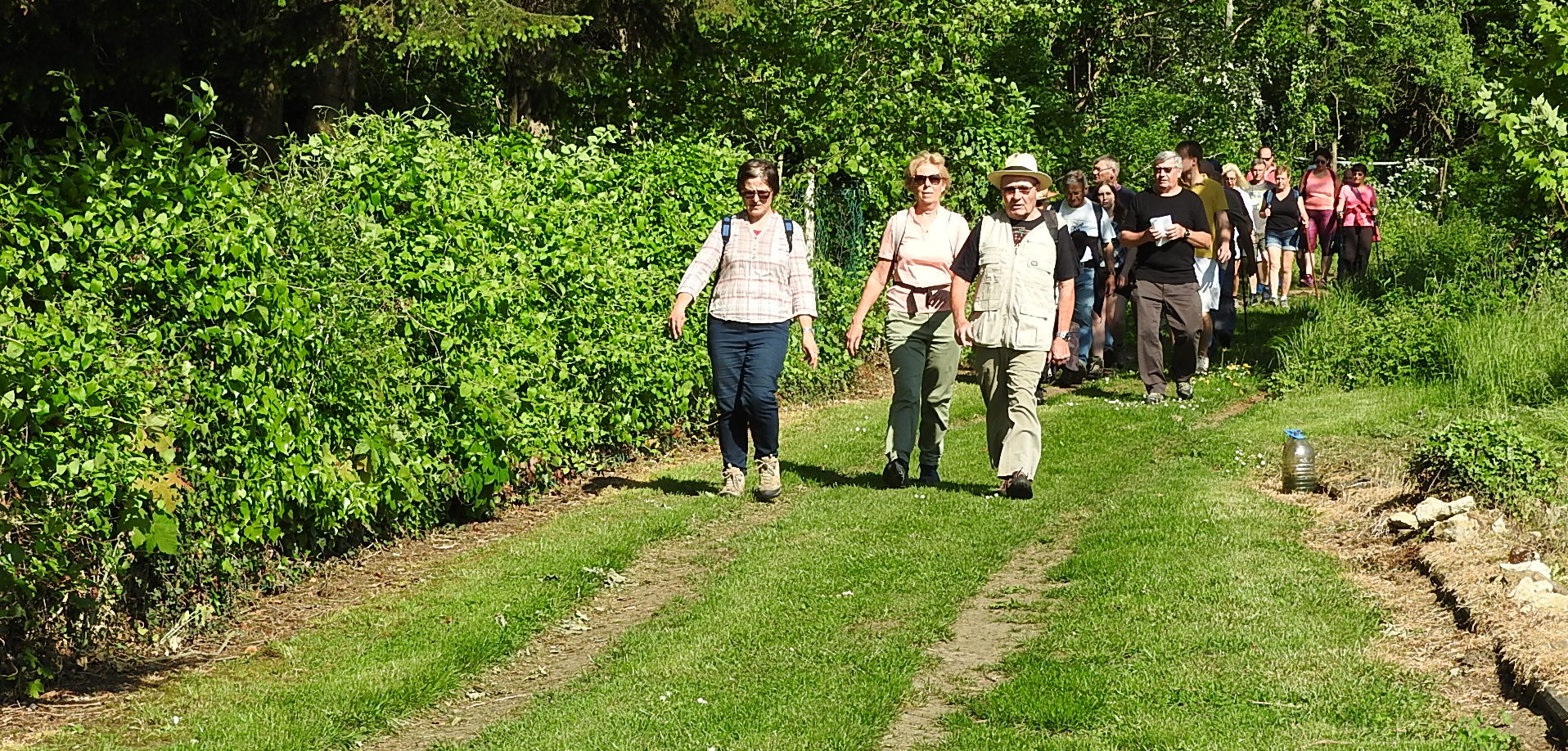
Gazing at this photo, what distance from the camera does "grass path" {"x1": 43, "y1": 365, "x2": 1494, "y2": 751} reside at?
19.8 feet

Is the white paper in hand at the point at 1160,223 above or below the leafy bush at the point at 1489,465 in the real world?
above

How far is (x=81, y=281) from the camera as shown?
6.55 m

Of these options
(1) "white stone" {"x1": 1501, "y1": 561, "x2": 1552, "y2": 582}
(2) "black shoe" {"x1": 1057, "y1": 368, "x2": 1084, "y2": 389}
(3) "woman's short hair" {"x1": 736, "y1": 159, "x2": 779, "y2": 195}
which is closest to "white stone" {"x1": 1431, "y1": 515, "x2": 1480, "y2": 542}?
(1) "white stone" {"x1": 1501, "y1": 561, "x2": 1552, "y2": 582}

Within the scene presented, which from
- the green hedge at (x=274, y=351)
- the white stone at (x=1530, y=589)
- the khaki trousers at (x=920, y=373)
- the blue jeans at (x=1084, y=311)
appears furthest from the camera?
the blue jeans at (x=1084, y=311)

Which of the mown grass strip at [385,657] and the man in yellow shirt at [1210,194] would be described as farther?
the man in yellow shirt at [1210,194]

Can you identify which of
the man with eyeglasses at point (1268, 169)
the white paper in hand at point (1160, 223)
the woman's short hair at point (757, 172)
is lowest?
the white paper in hand at point (1160, 223)

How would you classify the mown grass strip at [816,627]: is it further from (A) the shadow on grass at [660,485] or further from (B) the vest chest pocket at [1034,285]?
(B) the vest chest pocket at [1034,285]

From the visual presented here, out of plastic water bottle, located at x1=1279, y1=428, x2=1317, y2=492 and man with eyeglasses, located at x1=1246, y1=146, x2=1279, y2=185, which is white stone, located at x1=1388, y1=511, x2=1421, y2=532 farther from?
man with eyeglasses, located at x1=1246, y1=146, x2=1279, y2=185

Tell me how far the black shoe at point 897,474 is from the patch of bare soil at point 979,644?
182 cm

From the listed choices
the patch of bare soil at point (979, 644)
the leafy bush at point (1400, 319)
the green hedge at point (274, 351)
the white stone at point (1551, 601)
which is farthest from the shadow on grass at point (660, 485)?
the leafy bush at point (1400, 319)

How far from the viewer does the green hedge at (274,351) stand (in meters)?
6.29

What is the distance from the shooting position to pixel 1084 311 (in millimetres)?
15547

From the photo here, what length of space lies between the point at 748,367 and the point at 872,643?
3.20 m

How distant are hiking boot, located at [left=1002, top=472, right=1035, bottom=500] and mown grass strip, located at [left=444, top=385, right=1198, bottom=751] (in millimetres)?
79
